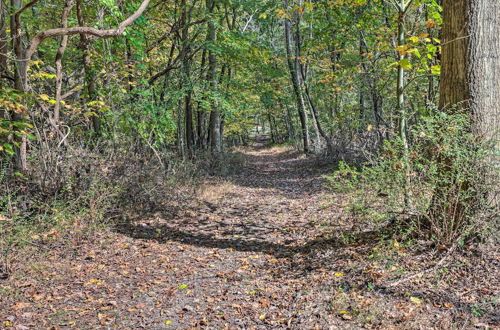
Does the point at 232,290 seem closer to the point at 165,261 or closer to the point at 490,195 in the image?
the point at 165,261

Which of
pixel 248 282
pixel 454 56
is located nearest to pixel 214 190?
pixel 248 282

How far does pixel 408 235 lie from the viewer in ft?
14.8

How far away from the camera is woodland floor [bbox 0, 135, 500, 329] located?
342 centimetres

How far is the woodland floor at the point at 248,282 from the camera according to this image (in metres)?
3.42

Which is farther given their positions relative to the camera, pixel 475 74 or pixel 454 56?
pixel 454 56

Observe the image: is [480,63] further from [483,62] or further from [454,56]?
[454,56]

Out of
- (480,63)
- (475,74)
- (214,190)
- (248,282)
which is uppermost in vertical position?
(480,63)

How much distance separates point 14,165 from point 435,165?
7.14 m

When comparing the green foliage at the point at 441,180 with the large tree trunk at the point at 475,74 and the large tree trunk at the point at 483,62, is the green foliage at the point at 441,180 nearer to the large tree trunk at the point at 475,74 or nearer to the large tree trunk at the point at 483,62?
the large tree trunk at the point at 475,74

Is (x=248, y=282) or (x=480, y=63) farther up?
(x=480, y=63)

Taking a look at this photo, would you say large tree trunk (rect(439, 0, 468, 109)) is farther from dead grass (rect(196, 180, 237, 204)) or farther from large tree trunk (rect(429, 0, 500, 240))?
dead grass (rect(196, 180, 237, 204))

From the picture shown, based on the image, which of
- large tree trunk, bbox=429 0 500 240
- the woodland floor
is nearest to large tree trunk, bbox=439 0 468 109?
large tree trunk, bbox=429 0 500 240

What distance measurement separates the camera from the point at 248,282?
4371 millimetres

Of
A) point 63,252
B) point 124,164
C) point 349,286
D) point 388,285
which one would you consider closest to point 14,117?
point 124,164
